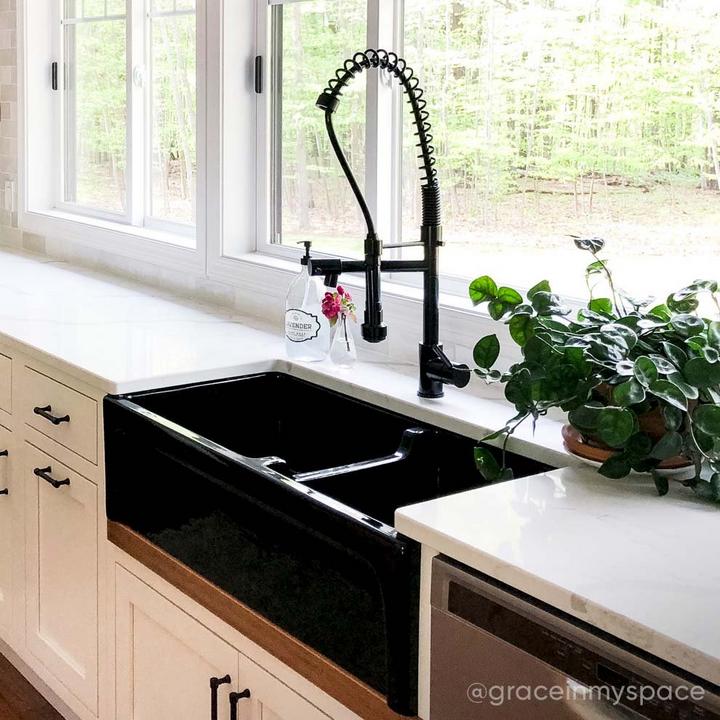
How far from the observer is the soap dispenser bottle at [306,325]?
2418mm

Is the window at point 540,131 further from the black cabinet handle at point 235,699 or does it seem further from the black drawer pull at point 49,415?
the black cabinet handle at point 235,699

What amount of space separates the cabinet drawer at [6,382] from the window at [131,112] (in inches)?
38.6

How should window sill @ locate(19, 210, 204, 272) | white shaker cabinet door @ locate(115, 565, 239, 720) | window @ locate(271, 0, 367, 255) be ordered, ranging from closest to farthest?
1. white shaker cabinet door @ locate(115, 565, 239, 720)
2. window @ locate(271, 0, 367, 255)
3. window sill @ locate(19, 210, 204, 272)

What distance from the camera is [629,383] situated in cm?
153

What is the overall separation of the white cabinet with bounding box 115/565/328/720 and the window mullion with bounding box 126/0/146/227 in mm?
1802

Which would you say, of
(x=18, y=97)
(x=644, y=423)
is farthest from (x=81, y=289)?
→ (x=644, y=423)

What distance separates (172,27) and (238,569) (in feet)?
7.28

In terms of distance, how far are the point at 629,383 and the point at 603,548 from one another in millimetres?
267

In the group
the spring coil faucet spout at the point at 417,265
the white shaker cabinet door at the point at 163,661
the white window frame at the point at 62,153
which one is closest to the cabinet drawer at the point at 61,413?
the white shaker cabinet door at the point at 163,661

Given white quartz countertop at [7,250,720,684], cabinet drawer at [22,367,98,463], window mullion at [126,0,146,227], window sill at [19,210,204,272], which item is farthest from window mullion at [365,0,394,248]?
window mullion at [126,0,146,227]

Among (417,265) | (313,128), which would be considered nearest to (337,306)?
(417,265)

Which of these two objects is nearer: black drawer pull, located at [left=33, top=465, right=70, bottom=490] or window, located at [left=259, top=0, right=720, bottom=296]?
window, located at [left=259, top=0, right=720, bottom=296]

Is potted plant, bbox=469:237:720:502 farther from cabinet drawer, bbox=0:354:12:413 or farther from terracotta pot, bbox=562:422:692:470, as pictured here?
cabinet drawer, bbox=0:354:12:413

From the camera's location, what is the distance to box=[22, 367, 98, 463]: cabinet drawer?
233 cm
